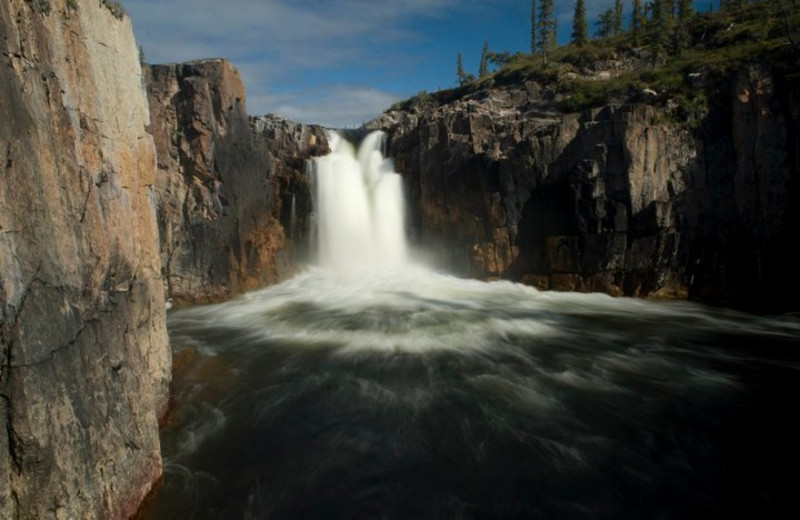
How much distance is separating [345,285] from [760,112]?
17.4 m

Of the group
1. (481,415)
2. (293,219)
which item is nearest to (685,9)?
(293,219)

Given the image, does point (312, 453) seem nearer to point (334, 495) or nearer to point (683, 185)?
point (334, 495)

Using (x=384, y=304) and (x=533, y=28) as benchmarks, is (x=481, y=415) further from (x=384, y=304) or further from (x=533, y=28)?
(x=533, y=28)

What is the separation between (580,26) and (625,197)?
28863mm

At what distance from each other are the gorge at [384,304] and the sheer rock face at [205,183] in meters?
0.09

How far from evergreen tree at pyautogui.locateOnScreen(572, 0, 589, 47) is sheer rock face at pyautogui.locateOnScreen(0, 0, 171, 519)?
40.6 metres

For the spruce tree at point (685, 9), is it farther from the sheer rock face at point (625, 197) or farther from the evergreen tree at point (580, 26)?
the sheer rock face at point (625, 197)

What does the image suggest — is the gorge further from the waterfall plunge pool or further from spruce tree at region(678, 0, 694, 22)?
spruce tree at region(678, 0, 694, 22)

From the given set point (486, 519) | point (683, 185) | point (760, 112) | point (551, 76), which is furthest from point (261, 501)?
point (551, 76)

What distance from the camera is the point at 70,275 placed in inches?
177

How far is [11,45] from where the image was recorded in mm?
3975

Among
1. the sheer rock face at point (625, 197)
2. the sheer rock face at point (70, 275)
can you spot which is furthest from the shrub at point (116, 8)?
the sheer rock face at point (625, 197)

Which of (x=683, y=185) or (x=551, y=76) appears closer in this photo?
(x=683, y=185)

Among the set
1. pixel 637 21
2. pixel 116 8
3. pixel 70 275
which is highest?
pixel 637 21
